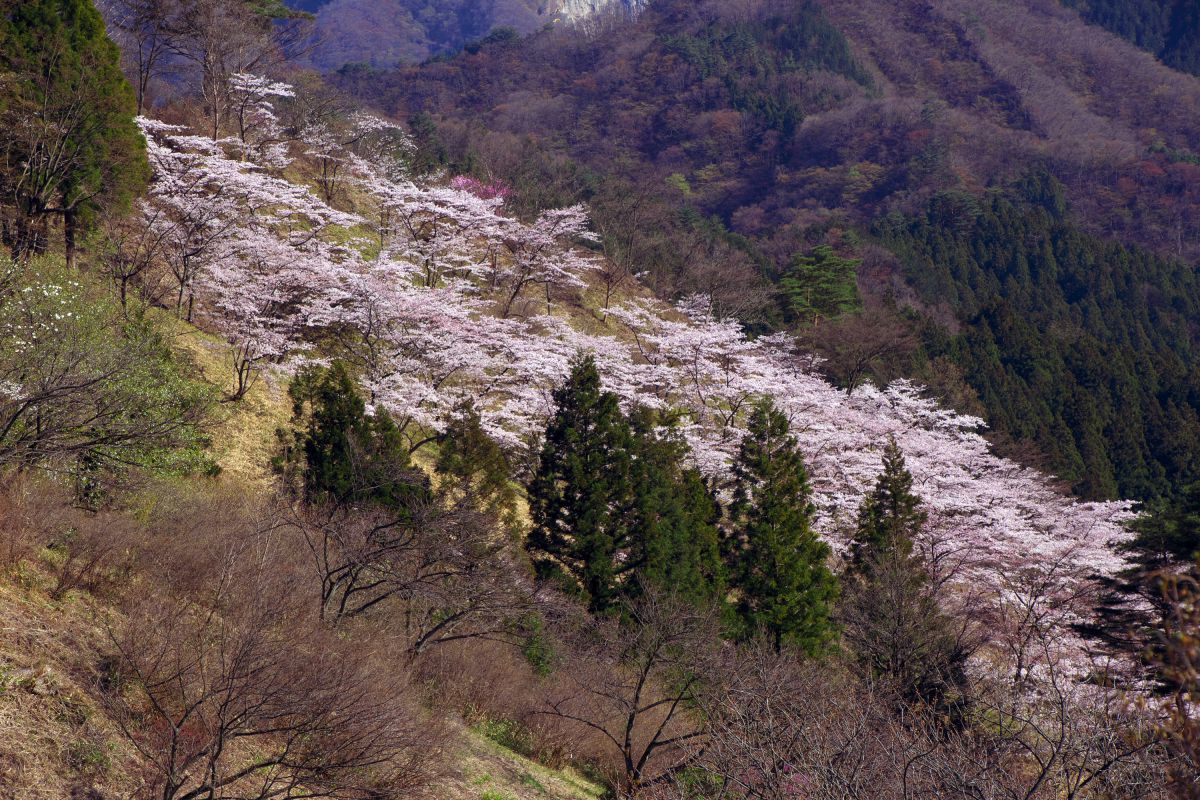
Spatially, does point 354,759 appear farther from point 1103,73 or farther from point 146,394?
point 1103,73

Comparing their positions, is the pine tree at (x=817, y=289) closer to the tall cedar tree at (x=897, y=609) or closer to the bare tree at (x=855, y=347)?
the bare tree at (x=855, y=347)

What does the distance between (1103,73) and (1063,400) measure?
105m

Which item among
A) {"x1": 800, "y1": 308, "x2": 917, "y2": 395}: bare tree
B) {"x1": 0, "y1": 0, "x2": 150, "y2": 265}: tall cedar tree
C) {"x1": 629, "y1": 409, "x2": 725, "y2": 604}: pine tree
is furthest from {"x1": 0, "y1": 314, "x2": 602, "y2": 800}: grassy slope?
{"x1": 800, "y1": 308, "x2": 917, "y2": 395}: bare tree

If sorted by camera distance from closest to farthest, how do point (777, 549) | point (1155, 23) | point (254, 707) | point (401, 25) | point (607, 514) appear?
point (254, 707)
point (607, 514)
point (777, 549)
point (1155, 23)
point (401, 25)

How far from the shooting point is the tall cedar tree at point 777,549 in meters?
23.6

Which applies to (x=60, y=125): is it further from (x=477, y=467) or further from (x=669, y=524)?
(x=669, y=524)

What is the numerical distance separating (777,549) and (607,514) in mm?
4553

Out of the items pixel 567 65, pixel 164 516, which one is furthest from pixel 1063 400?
pixel 567 65

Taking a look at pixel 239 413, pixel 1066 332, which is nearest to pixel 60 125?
pixel 239 413

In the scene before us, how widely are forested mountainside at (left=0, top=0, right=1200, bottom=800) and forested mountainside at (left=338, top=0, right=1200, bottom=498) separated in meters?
3.36

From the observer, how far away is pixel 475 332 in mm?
27344

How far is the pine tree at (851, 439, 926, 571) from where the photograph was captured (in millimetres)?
26438

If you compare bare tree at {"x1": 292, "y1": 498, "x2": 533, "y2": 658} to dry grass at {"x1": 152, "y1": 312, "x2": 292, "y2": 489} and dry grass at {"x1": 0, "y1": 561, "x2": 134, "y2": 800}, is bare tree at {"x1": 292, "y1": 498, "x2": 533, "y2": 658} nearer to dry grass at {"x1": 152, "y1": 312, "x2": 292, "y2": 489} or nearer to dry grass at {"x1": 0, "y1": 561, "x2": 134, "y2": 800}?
dry grass at {"x1": 0, "y1": 561, "x2": 134, "y2": 800}

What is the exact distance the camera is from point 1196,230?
304ft
